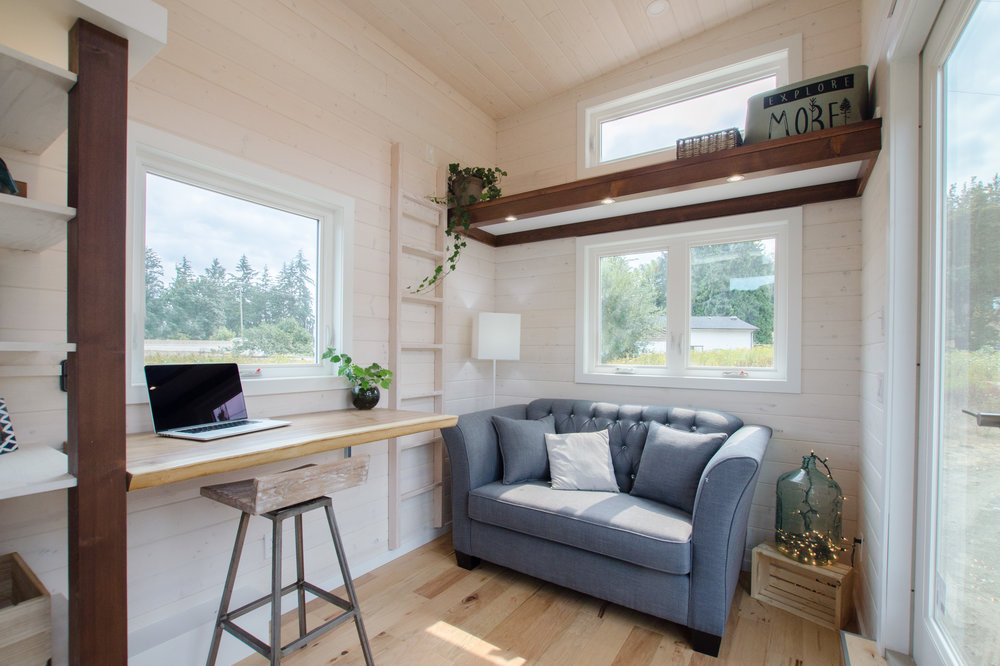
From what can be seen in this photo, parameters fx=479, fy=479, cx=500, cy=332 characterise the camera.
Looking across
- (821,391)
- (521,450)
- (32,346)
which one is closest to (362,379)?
(521,450)

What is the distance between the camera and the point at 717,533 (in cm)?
199

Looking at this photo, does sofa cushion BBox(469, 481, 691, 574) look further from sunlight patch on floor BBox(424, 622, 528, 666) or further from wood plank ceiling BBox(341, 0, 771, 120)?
wood plank ceiling BBox(341, 0, 771, 120)

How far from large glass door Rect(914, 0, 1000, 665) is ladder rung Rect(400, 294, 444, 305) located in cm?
235

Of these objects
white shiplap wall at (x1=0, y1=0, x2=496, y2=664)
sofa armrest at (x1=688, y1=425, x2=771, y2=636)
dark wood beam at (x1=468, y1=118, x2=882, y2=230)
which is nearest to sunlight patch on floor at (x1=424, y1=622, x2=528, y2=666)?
white shiplap wall at (x1=0, y1=0, x2=496, y2=664)

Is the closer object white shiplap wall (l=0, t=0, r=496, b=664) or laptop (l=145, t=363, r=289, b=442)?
white shiplap wall (l=0, t=0, r=496, b=664)

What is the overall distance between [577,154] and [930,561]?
2.85 metres

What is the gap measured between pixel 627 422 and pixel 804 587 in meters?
1.13

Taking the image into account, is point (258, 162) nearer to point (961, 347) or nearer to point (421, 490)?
point (421, 490)

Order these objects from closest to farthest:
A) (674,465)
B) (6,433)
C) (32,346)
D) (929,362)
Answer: (32,346), (6,433), (929,362), (674,465)

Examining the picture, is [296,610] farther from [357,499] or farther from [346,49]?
[346,49]

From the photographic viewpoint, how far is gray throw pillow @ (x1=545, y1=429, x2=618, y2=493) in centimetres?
266

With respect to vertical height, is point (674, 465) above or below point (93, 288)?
below

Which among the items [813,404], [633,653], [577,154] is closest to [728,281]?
[813,404]

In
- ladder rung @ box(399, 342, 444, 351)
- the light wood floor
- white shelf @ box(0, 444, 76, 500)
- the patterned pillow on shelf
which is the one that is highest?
ladder rung @ box(399, 342, 444, 351)
